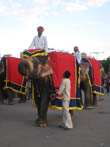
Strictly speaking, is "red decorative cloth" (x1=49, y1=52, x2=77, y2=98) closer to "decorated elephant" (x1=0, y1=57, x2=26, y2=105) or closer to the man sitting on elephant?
the man sitting on elephant

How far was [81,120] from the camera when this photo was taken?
7.45 metres

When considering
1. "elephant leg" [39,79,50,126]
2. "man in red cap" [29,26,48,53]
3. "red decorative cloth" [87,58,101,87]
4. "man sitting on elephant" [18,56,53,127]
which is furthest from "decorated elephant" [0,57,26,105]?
"elephant leg" [39,79,50,126]

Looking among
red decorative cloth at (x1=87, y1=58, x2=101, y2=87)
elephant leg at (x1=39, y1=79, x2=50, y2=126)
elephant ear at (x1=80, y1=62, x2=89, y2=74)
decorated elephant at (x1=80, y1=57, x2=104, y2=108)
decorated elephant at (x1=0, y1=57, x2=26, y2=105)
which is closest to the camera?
elephant leg at (x1=39, y1=79, x2=50, y2=126)

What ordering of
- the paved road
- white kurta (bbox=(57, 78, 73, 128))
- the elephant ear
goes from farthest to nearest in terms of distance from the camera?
the elephant ear
white kurta (bbox=(57, 78, 73, 128))
the paved road

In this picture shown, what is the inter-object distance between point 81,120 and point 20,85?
4122 millimetres

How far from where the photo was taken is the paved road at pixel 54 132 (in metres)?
5.02

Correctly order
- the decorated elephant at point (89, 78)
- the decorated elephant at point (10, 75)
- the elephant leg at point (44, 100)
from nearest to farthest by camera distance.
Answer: the elephant leg at point (44, 100) < the decorated elephant at point (89, 78) < the decorated elephant at point (10, 75)

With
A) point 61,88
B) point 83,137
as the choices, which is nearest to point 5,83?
point 61,88

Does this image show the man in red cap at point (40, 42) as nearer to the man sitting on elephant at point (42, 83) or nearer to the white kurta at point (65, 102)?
the man sitting on elephant at point (42, 83)

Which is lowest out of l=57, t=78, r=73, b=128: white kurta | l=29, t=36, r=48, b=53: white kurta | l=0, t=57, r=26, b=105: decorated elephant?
l=57, t=78, r=73, b=128: white kurta

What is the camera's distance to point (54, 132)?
5.94 metres

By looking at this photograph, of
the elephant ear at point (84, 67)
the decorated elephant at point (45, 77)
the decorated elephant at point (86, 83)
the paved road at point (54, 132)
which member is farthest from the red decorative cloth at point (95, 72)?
the decorated elephant at point (45, 77)

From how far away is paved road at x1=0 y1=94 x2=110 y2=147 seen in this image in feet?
16.5

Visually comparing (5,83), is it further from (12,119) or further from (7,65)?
(12,119)
